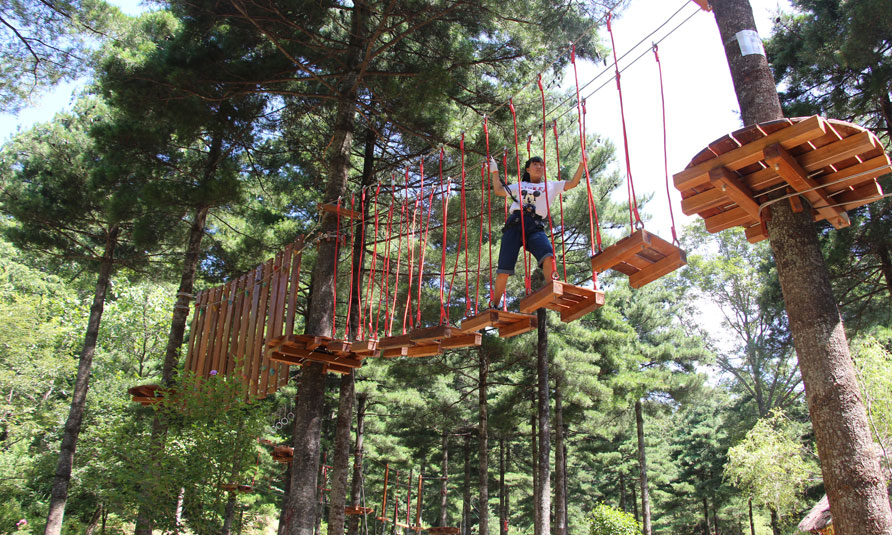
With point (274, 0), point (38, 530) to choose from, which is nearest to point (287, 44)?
point (274, 0)

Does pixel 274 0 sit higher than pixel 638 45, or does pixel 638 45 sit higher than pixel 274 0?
pixel 274 0

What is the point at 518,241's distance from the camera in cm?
529

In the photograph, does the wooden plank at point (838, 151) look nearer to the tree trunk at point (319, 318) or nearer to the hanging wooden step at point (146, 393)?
the tree trunk at point (319, 318)

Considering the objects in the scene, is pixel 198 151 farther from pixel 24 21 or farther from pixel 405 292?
pixel 405 292

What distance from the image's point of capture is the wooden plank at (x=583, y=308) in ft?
14.7

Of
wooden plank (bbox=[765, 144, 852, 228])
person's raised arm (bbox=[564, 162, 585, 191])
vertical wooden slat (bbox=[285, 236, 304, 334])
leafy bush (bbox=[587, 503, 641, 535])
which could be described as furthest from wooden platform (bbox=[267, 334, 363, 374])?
leafy bush (bbox=[587, 503, 641, 535])

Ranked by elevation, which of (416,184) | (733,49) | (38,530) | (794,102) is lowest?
(38,530)

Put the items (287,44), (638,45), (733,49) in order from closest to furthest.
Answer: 1. (733,49)
2. (638,45)
3. (287,44)

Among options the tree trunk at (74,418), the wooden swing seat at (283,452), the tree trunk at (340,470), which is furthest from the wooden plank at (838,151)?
the tree trunk at (74,418)

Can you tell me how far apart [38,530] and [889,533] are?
61.0 ft

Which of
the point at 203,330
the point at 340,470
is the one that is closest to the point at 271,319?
the point at 203,330

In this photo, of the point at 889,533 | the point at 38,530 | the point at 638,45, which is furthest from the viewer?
the point at 38,530

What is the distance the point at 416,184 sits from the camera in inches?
397

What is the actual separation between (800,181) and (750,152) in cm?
42
